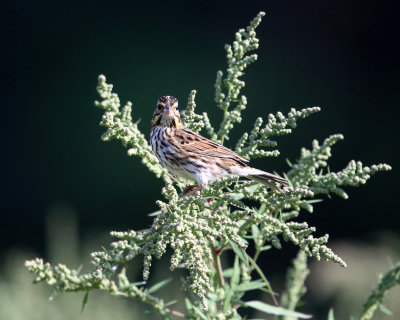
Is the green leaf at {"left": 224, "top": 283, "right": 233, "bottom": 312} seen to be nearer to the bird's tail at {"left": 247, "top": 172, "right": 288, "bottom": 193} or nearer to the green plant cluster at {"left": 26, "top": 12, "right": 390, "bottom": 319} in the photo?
the green plant cluster at {"left": 26, "top": 12, "right": 390, "bottom": 319}

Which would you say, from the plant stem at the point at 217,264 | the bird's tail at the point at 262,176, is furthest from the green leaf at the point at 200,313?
the bird's tail at the point at 262,176

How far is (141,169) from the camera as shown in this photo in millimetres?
7262

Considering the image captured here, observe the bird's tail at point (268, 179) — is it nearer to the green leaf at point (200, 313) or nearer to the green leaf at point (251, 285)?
the green leaf at point (251, 285)

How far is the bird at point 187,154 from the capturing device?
2221 millimetres

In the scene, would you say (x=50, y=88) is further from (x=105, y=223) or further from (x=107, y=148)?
(x=105, y=223)

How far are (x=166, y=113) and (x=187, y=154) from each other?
10.4 inches

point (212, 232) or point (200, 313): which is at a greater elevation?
point (212, 232)

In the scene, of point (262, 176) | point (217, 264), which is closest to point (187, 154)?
point (262, 176)

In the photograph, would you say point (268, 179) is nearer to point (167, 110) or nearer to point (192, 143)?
point (192, 143)

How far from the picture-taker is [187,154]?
2418mm

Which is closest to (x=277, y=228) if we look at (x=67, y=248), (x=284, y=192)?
(x=284, y=192)

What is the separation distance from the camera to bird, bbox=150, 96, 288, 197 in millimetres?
2221

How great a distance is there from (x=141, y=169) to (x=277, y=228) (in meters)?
6.01

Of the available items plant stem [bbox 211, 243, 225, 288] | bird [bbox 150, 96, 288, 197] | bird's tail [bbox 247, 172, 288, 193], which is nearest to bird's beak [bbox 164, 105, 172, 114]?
bird [bbox 150, 96, 288, 197]
